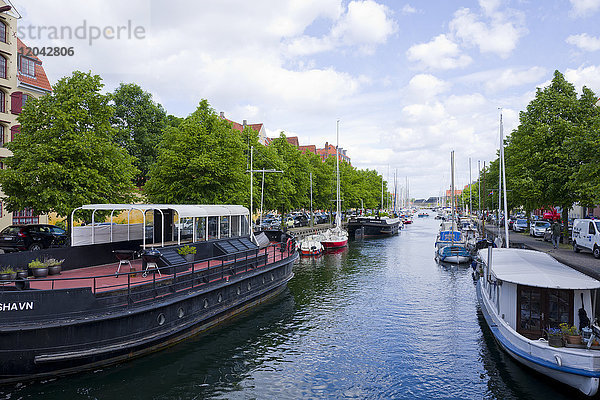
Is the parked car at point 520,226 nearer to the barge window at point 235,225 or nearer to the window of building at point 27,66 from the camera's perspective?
the barge window at point 235,225

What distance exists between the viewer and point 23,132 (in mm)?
25656

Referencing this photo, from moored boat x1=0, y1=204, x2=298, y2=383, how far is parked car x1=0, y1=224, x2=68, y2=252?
38.5ft

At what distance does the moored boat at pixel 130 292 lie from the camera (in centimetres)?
1122

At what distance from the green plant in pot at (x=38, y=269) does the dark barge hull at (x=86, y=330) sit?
9.96ft

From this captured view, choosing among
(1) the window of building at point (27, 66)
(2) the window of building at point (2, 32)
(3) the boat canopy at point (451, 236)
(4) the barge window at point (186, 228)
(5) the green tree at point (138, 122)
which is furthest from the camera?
(5) the green tree at point (138, 122)

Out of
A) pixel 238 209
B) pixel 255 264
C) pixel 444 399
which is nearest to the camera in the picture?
pixel 444 399

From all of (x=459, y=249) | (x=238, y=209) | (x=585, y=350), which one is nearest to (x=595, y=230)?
(x=459, y=249)

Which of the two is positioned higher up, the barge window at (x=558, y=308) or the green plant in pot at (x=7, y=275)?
the green plant in pot at (x=7, y=275)

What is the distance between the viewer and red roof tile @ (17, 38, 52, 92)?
42156 millimetres

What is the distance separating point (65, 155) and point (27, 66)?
26352 millimetres

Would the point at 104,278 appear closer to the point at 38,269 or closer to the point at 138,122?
the point at 38,269

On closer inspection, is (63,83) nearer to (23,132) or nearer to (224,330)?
(23,132)

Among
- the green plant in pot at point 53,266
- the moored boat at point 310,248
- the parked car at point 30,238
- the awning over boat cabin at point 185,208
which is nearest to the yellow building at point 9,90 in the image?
the parked car at point 30,238

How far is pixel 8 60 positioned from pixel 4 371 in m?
38.5
